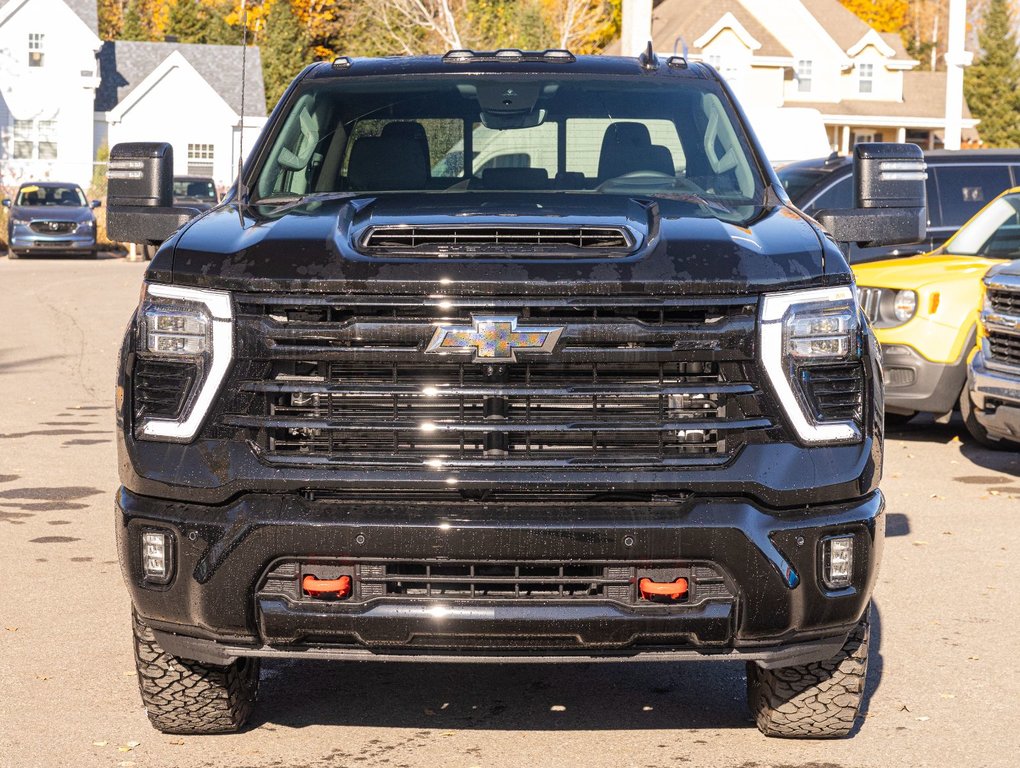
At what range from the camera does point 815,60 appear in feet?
215

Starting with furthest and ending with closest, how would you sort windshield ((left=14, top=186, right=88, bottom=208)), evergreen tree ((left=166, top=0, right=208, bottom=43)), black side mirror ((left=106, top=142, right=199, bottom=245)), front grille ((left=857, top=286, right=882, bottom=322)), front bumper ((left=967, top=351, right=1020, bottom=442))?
evergreen tree ((left=166, top=0, right=208, bottom=43))
windshield ((left=14, top=186, right=88, bottom=208))
front grille ((left=857, top=286, right=882, bottom=322))
front bumper ((left=967, top=351, right=1020, bottom=442))
black side mirror ((left=106, top=142, right=199, bottom=245))

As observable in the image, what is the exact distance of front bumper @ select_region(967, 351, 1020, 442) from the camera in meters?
10.5

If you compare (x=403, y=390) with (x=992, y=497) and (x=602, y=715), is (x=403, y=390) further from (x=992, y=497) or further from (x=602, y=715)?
(x=992, y=497)

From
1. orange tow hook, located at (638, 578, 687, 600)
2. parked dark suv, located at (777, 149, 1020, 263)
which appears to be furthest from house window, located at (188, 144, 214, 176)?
orange tow hook, located at (638, 578, 687, 600)

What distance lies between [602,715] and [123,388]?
196 cm

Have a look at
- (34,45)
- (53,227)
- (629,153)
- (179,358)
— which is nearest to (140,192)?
(179,358)

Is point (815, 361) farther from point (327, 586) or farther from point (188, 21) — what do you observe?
point (188, 21)

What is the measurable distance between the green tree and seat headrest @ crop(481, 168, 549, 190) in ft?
261

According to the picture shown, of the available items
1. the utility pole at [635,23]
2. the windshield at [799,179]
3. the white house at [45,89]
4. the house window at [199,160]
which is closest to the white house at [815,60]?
the house window at [199,160]

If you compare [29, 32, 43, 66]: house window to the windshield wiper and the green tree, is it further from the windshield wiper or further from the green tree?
the windshield wiper

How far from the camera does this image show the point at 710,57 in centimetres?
6116

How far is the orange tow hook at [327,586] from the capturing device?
473 centimetres

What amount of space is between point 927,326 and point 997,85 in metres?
75.8

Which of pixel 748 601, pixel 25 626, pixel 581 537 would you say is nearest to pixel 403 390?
pixel 581 537
